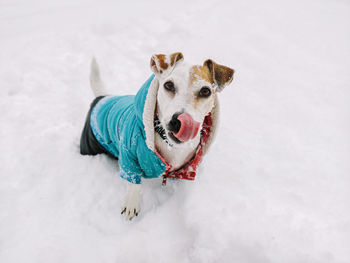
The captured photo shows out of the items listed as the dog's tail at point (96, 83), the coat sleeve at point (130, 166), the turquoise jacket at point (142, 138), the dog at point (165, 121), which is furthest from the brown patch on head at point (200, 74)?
the dog's tail at point (96, 83)

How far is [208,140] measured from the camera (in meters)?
2.14

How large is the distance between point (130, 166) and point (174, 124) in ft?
2.35

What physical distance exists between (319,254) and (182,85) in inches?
59.7

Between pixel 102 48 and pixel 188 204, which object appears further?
pixel 102 48

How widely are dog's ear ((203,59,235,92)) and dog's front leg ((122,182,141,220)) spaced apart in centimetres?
115

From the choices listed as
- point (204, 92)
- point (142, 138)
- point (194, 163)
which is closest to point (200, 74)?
point (204, 92)

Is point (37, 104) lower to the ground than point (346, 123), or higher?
lower

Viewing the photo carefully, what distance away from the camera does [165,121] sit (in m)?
1.63

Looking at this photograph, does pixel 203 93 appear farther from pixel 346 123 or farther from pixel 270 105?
pixel 346 123

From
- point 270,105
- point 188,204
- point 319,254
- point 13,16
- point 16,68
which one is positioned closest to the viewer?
point 319,254

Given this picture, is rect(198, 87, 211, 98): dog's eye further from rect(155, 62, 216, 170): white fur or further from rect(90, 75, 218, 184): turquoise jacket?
rect(90, 75, 218, 184): turquoise jacket

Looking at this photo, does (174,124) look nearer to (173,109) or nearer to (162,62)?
(173,109)

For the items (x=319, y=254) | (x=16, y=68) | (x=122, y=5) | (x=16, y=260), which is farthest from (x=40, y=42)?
(x=319, y=254)

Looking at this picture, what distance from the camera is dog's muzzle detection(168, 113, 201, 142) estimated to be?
149 cm
